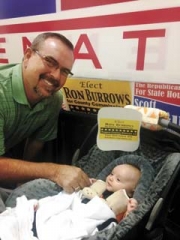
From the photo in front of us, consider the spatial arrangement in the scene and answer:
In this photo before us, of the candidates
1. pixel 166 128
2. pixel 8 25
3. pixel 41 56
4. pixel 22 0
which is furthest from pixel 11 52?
→ pixel 166 128

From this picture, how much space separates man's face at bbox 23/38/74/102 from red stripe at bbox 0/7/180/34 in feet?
0.75

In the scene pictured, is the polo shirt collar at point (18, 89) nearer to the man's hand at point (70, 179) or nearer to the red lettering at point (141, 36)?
the man's hand at point (70, 179)

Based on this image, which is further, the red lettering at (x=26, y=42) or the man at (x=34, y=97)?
the red lettering at (x=26, y=42)

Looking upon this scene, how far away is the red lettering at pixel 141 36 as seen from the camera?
111cm

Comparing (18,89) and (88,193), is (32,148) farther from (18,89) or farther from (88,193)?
(88,193)

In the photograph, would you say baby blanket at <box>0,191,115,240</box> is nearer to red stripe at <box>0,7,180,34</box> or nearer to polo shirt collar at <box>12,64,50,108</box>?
polo shirt collar at <box>12,64,50,108</box>

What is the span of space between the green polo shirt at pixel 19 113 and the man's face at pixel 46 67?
0.15 ft

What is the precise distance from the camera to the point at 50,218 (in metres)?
0.81

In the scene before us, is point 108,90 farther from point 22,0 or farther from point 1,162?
point 22,0

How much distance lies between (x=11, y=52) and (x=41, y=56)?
65 cm

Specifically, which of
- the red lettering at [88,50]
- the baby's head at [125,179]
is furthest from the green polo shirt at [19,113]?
the baby's head at [125,179]

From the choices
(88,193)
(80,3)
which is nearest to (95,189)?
(88,193)

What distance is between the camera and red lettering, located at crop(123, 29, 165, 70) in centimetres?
111

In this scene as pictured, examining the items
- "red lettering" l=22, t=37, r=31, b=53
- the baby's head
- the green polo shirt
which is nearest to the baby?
the baby's head
